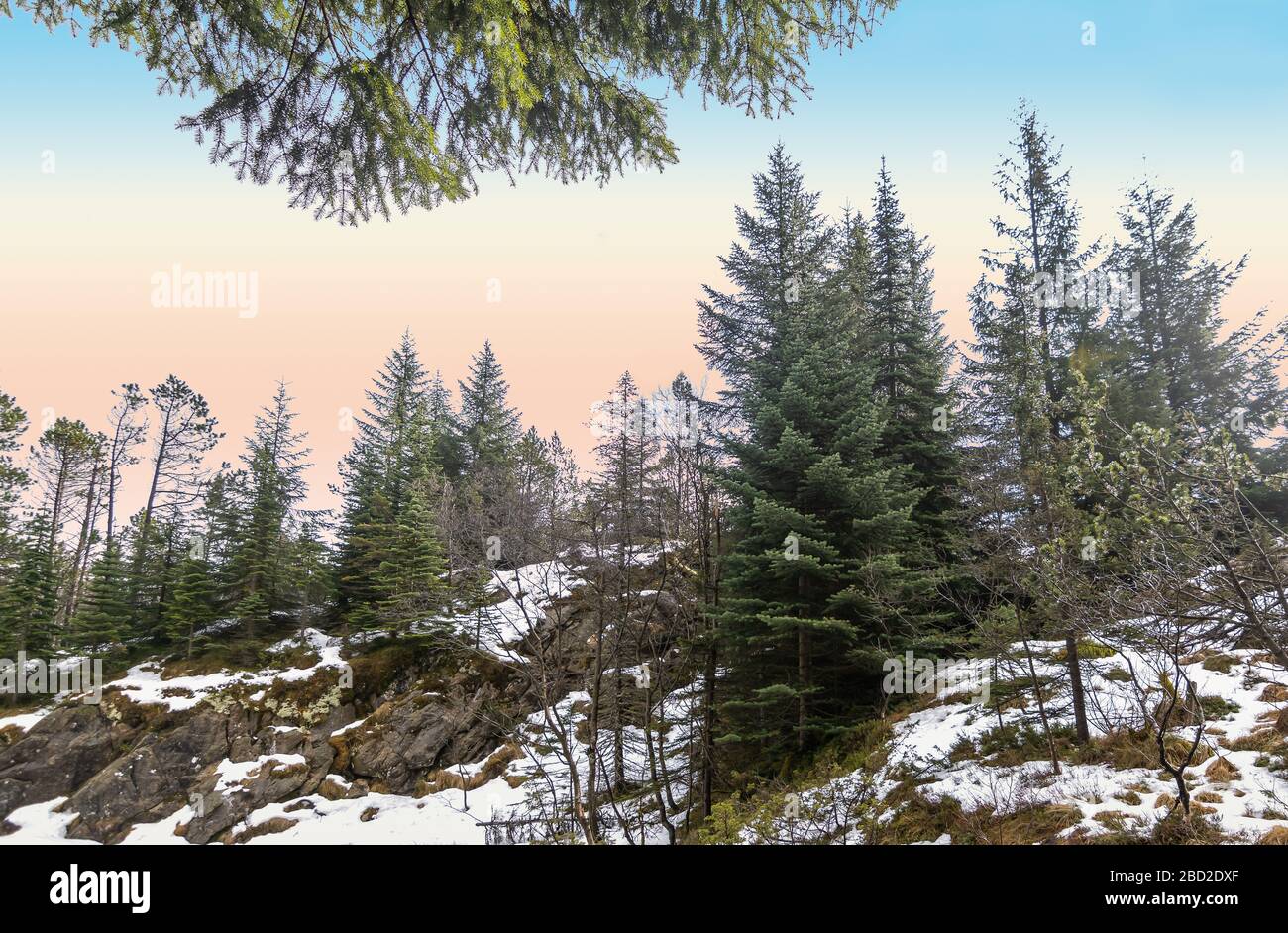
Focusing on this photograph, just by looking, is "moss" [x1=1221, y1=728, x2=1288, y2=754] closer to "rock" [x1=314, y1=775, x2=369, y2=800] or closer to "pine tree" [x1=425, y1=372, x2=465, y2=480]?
"rock" [x1=314, y1=775, x2=369, y2=800]

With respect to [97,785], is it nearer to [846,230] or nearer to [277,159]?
[277,159]

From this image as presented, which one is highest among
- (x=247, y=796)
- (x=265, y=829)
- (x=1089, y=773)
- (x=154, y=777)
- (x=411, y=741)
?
(x=1089, y=773)

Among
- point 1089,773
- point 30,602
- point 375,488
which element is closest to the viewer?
point 1089,773

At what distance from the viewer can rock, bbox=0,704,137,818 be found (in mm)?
14961

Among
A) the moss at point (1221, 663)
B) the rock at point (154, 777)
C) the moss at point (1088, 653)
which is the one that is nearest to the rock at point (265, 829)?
the rock at point (154, 777)

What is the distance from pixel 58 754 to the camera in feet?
51.3

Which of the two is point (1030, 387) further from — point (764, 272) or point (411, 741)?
point (411, 741)

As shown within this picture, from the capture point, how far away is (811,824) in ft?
25.5

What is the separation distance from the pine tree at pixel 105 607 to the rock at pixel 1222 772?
29.4 m

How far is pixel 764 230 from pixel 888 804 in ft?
52.7

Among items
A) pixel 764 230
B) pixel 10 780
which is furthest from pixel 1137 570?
pixel 10 780

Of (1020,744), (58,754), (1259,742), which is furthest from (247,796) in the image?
(1259,742)

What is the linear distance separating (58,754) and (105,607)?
24.0 ft
